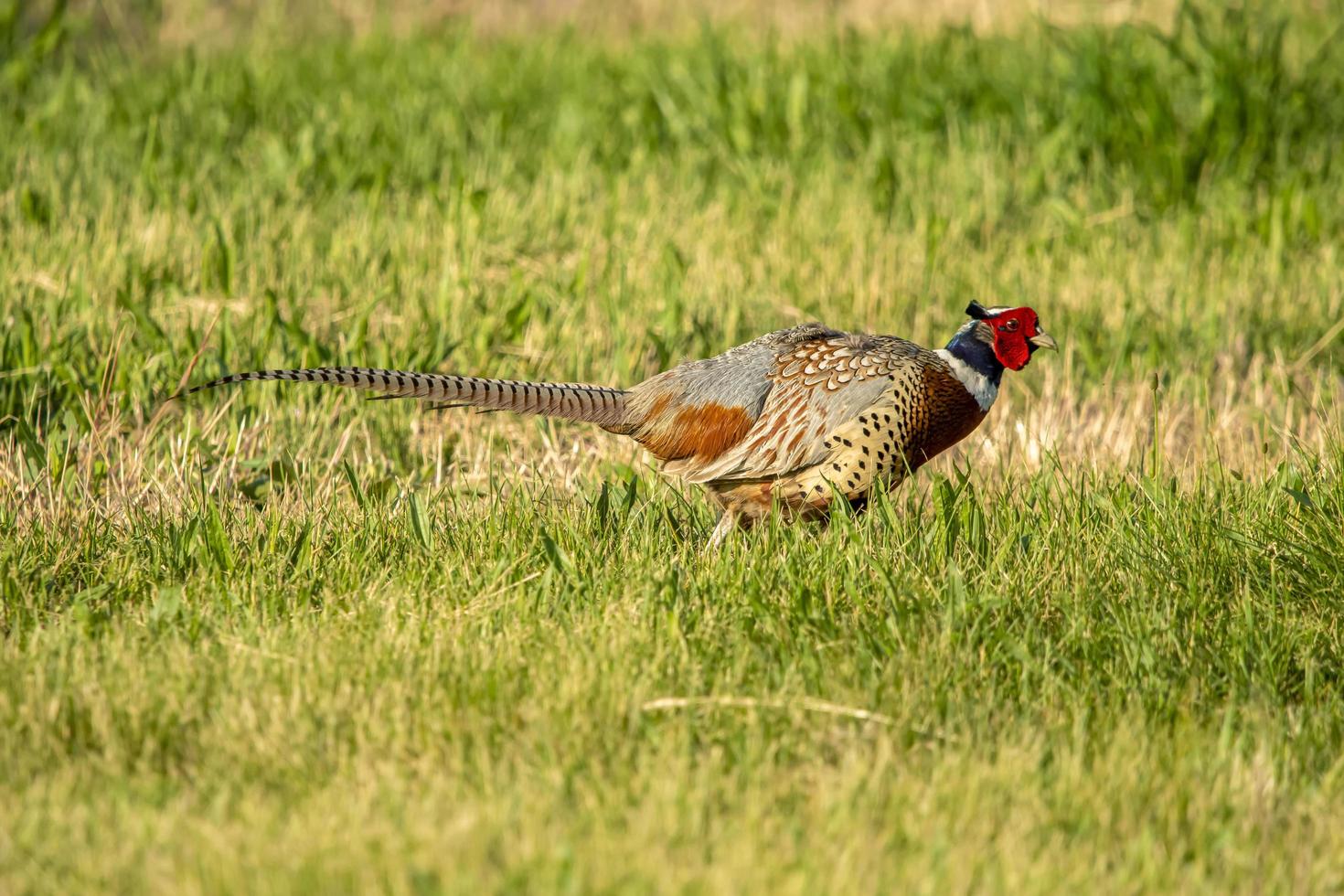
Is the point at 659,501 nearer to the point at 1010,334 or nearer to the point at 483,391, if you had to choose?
the point at 483,391

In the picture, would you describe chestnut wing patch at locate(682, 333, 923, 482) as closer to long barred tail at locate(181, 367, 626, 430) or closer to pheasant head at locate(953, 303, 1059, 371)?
pheasant head at locate(953, 303, 1059, 371)

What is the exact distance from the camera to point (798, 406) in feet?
14.8

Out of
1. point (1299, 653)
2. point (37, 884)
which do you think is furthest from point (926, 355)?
point (37, 884)

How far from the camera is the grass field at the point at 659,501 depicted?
9.78 feet

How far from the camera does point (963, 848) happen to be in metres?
2.86

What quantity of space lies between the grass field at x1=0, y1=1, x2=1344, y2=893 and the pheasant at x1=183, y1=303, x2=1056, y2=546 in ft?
0.66

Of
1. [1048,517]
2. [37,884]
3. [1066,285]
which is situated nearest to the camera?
[37,884]

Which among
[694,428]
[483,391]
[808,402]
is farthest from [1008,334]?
[483,391]

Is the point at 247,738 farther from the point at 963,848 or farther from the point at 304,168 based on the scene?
the point at 304,168

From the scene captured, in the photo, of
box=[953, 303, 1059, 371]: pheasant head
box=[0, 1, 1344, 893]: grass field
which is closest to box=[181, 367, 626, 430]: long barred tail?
box=[0, 1, 1344, 893]: grass field

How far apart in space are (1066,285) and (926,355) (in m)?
2.39

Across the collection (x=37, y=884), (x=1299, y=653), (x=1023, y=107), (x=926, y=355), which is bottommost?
(x=37, y=884)

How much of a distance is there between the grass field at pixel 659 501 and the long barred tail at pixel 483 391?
262mm

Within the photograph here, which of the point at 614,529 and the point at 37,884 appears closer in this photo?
the point at 37,884
